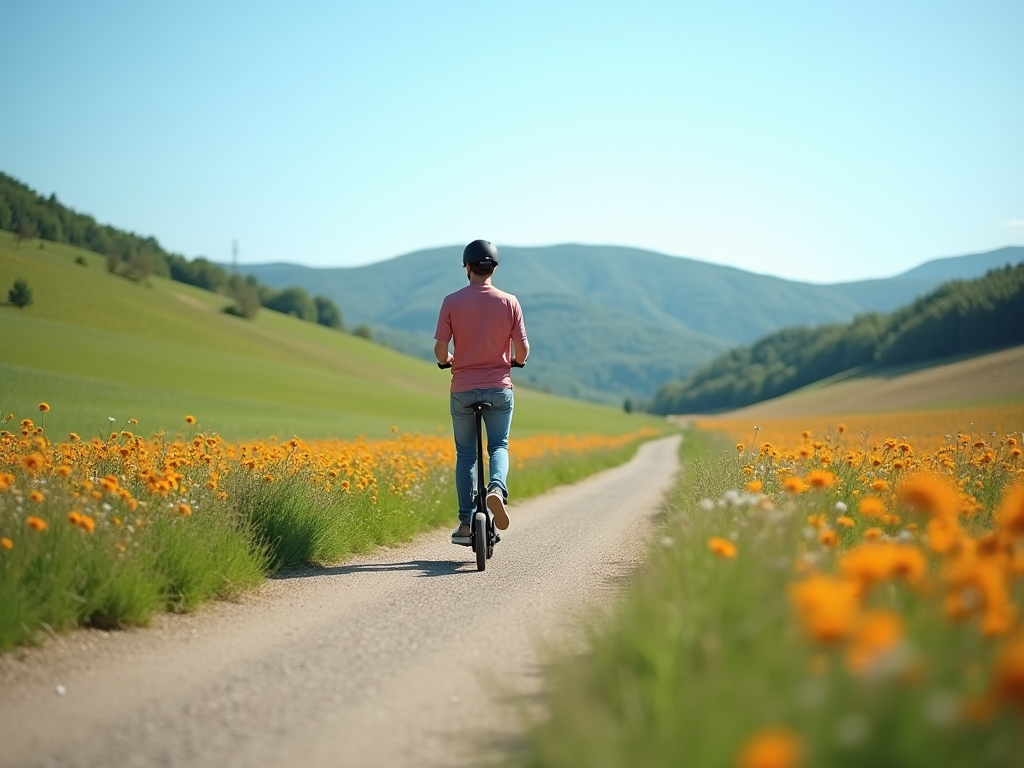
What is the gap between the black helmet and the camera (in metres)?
8.47

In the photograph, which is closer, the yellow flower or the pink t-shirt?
the yellow flower

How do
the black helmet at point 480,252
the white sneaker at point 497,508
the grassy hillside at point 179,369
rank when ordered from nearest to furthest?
the white sneaker at point 497,508
the black helmet at point 480,252
the grassy hillside at point 179,369

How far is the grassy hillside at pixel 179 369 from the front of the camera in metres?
34.7

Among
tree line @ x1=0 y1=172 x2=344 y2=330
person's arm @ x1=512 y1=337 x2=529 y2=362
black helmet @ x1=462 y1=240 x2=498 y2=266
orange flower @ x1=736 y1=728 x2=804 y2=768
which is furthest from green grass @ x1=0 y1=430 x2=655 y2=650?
tree line @ x1=0 y1=172 x2=344 y2=330

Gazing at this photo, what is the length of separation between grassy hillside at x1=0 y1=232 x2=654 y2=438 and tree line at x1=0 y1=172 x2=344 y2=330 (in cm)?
234

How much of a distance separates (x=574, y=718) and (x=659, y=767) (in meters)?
0.34

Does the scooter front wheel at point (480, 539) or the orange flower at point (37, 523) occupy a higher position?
the orange flower at point (37, 523)

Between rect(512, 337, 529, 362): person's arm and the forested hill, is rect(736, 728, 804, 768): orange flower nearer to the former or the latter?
rect(512, 337, 529, 362): person's arm

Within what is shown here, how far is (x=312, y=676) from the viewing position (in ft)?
15.5

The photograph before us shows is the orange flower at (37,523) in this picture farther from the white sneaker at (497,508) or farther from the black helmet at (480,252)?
the black helmet at (480,252)

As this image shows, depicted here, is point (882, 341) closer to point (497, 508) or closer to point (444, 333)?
point (444, 333)

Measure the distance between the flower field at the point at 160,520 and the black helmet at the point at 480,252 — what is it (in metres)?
2.68

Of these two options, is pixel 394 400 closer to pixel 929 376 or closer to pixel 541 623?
pixel 929 376

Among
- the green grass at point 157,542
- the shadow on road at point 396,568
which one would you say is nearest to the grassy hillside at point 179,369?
the green grass at point 157,542
